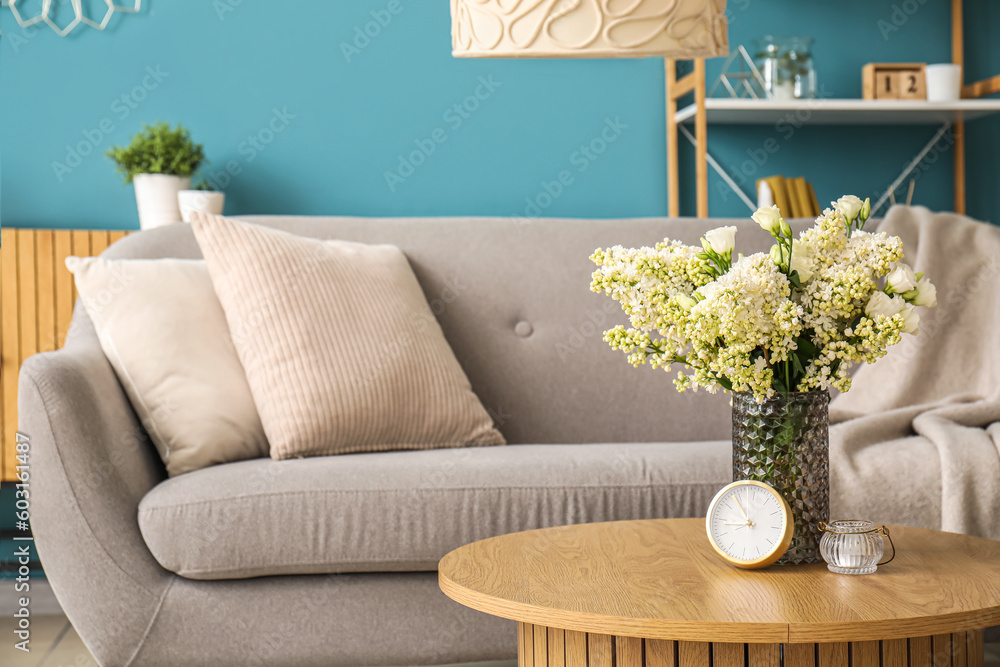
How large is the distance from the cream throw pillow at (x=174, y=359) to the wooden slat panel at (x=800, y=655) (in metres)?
1.10

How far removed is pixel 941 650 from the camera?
928mm

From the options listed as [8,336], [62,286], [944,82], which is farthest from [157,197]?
[944,82]

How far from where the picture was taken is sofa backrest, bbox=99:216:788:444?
2045 mm

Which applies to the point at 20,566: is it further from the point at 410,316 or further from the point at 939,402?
the point at 939,402

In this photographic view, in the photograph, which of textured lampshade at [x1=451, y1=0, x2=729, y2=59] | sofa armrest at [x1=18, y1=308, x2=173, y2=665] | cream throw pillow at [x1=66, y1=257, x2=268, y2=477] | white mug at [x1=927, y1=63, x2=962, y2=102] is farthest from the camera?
white mug at [x1=927, y1=63, x2=962, y2=102]

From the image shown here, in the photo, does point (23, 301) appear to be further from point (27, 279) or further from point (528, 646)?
point (528, 646)

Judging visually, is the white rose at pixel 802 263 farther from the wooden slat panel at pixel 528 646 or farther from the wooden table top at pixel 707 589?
the wooden slat panel at pixel 528 646

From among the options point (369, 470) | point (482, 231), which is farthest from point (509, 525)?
point (482, 231)

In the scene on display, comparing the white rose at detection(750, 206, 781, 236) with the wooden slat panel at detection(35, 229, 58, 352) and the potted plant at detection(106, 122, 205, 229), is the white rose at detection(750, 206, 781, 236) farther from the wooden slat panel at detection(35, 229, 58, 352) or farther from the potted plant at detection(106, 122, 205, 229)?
the wooden slat panel at detection(35, 229, 58, 352)

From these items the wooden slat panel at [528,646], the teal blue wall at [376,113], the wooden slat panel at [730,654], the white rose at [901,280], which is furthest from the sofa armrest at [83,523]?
the teal blue wall at [376,113]

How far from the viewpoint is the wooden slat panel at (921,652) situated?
0.91 m

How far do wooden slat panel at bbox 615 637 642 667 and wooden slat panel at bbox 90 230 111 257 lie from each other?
1995mm

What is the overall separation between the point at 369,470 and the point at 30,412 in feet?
1.71

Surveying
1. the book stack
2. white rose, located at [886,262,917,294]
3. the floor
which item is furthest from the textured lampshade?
the book stack
